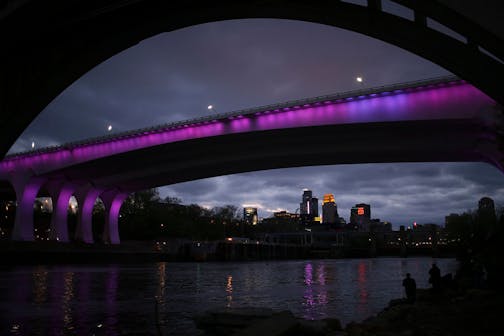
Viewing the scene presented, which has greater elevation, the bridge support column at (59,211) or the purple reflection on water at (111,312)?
the bridge support column at (59,211)

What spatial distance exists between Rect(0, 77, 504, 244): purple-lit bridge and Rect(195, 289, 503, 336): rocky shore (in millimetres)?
27279

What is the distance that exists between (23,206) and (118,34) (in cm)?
7558

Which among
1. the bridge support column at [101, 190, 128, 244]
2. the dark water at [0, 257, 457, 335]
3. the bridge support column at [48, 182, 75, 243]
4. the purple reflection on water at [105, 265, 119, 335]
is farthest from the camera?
the bridge support column at [101, 190, 128, 244]

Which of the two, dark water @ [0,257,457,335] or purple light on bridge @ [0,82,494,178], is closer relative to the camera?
dark water @ [0,257,457,335]

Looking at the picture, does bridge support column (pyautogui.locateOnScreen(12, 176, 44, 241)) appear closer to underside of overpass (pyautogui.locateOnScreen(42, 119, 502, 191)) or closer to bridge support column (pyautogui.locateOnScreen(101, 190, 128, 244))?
underside of overpass (pyautogui.locateOnScreen(42, 119, 502, 191))

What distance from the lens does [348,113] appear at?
5203cm

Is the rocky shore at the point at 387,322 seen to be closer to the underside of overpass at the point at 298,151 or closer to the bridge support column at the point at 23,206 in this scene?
the underside of overpass at the point at 298,151

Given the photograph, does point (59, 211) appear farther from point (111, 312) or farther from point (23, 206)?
point (111, 312)

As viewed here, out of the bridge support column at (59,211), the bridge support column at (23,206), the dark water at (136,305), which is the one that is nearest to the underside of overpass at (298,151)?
the bridge support column at (59,211)

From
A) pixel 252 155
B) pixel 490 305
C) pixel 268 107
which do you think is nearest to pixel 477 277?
pixel 490 305

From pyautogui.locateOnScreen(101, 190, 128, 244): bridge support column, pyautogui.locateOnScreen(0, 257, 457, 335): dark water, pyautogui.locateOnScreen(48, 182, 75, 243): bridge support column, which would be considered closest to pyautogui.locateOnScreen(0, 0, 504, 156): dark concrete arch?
pyautogui.locateOnScreen(0, 257, 457, 335): dark water

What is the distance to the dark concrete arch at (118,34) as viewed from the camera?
11.9m

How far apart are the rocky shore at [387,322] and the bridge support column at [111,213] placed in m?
84.7

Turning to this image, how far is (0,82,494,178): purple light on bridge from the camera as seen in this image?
1811 inches
